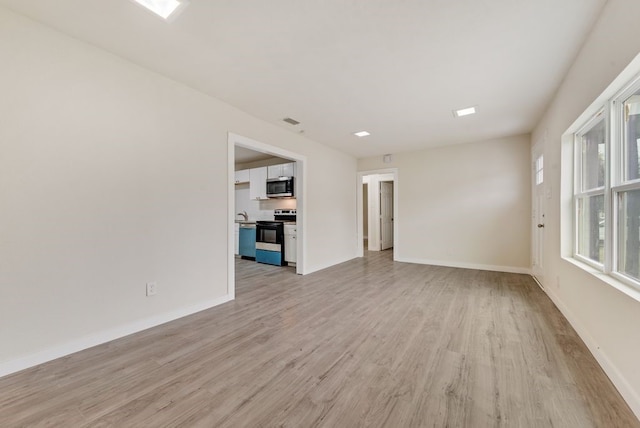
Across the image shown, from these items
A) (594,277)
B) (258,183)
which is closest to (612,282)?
(594,277)

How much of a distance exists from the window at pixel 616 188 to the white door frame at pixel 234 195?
3525 millimetres

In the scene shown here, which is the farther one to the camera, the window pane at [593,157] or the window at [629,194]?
the window pane at [593,157]

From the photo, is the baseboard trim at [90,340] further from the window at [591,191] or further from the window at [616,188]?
the window at [591,191]

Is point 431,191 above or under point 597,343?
above

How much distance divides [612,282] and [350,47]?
263cm

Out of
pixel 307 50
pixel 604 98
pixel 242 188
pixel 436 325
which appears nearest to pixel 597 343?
pixel 436 325

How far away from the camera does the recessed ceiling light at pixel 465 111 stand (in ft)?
11.4

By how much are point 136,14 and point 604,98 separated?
347 cm

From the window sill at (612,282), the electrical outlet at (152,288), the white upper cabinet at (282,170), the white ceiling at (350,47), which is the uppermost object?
the white ceiling at (350,47)

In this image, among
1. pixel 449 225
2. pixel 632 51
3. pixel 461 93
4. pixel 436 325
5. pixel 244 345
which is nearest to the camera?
pixel 632 51

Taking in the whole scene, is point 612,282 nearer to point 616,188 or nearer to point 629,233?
point 629,233

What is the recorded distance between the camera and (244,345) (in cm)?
221

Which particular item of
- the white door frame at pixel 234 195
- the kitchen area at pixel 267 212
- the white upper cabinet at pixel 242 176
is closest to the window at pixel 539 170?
the white door frame at pixel 234 195

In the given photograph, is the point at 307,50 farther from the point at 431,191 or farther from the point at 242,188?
the point at 242,188
